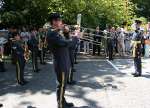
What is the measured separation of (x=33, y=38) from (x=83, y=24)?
10.3 meters

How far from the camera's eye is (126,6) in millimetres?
28188

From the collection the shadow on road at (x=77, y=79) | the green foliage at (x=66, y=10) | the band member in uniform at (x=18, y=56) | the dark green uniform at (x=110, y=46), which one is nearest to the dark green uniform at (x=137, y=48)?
the shadow on road at (x=77, y=79)

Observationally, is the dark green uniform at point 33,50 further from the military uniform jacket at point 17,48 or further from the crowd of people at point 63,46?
the military uniform jacket at point 17,48

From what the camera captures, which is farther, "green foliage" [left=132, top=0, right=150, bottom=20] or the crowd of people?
"green foliage" [left=132, top=0, right=150, bottom=20]

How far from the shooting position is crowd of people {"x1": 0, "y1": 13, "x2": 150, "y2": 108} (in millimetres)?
8617

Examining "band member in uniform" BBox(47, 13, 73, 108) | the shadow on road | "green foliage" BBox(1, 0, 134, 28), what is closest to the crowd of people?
"band member in uniform" BBox(47, 13, 73, 108)

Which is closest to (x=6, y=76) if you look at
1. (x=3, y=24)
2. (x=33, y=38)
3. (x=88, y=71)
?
(x=33, y=38)

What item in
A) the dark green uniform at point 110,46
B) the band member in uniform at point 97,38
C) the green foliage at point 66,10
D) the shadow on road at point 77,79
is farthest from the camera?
the green foliage at point 66,10

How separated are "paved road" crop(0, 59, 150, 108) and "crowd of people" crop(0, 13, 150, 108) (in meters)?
0.42

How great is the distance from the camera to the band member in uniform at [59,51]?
27.8 ft

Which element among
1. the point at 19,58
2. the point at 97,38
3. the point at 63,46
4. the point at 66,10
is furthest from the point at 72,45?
the point at 66,10

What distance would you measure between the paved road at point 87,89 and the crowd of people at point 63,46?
0.42 metres

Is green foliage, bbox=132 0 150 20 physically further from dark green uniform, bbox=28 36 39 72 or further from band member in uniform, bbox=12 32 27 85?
band member in uniform, bbox=12 32 27 85

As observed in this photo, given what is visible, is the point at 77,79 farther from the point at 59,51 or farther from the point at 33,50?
the point at 59,51
